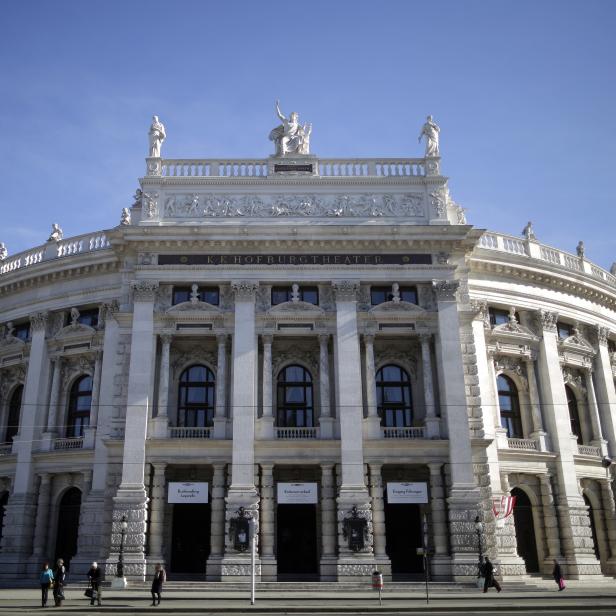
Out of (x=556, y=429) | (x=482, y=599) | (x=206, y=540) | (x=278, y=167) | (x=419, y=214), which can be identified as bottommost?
(x=482, y=599)

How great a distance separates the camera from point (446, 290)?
127 ft

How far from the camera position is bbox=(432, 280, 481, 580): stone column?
33.9 meters

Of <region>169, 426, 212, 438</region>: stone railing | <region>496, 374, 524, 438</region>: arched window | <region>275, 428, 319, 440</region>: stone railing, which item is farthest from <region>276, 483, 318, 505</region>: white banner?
<region>496, 374, 524, 438</region>: arched window

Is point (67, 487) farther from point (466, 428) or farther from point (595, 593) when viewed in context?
point (595, 593)

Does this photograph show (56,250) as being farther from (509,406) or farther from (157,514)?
(509,406)

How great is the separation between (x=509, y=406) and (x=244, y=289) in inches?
699

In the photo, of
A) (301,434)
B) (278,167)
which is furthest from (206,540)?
(278,167)

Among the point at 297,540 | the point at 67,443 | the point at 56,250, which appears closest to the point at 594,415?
the point at 297,540

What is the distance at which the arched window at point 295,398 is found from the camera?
1512 inches

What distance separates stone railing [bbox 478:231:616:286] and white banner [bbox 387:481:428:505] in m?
15.8

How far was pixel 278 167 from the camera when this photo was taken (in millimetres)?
41406

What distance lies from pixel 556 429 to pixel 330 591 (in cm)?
1748

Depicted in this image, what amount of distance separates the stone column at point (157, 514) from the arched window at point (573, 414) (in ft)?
84.0

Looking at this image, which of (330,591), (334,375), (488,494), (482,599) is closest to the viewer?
(482,599)
